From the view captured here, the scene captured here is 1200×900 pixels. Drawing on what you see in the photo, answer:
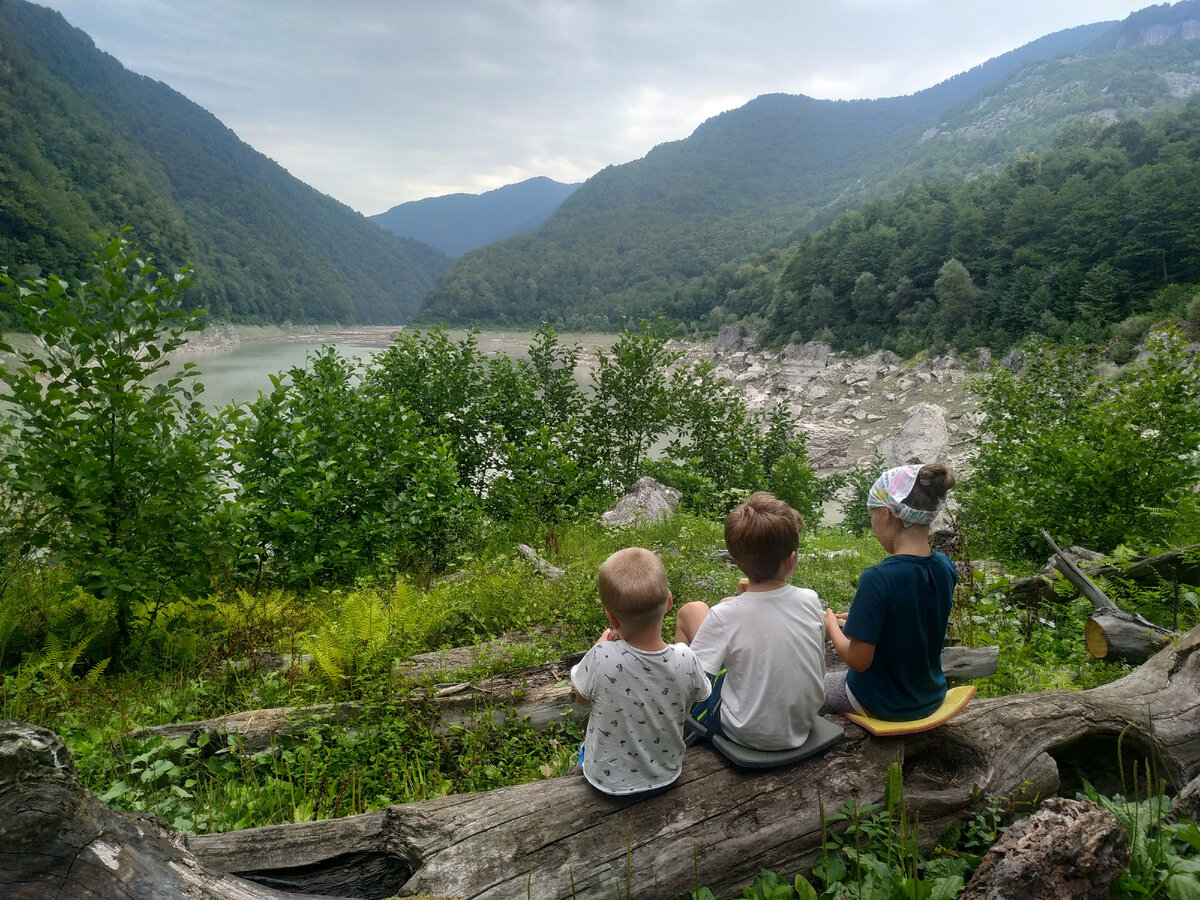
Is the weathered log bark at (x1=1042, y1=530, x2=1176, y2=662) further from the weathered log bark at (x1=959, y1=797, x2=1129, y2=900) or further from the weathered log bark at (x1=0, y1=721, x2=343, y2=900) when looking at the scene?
the weathered log bark at (x1=0, y1=721, x2=343, y2=900)

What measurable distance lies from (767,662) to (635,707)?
22.5 inches

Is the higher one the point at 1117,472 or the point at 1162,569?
the point at 1117,472

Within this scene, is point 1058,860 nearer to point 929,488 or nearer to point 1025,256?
point 929,488

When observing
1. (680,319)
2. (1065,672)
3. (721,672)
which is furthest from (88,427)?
(680,319)

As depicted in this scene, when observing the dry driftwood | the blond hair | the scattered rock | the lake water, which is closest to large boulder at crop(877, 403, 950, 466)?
the lake water

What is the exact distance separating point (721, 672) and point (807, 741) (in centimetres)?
44

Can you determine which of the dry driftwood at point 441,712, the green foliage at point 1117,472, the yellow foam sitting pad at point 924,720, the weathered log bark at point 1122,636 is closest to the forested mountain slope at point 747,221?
the green foliage at point 1117,472

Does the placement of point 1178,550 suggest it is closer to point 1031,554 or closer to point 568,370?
point 1031,554

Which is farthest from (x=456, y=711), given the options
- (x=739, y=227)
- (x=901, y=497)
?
(x=739, y=227)

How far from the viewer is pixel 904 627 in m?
2.68

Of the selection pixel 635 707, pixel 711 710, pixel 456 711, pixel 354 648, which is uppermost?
pixel 635 707

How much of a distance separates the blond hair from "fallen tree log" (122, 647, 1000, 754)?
143 cm

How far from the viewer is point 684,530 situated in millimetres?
8070

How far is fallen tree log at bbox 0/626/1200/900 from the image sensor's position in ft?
6.27
